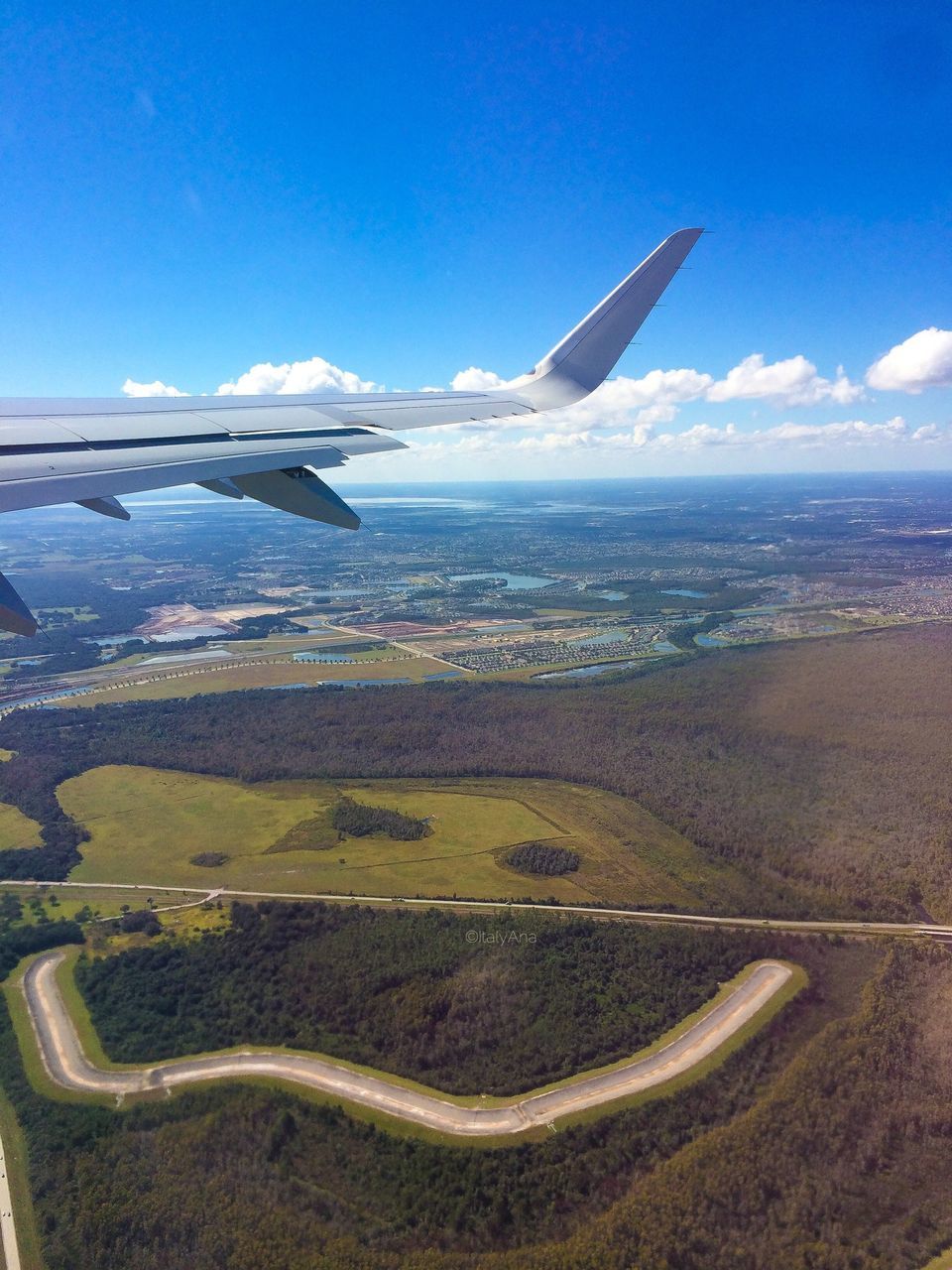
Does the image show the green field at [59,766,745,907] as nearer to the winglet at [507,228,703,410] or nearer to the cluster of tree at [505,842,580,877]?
the cluster of tree at [505,842,580,877]

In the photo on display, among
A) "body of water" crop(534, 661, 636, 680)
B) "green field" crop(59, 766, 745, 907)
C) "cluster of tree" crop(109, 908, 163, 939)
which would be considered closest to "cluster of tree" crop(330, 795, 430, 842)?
"green field" crop(59, 766, 745, 907)

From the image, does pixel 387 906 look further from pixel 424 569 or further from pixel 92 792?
pixel 424 569

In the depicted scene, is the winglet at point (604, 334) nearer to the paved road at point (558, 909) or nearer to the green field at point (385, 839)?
the paved road at point (558, 909)

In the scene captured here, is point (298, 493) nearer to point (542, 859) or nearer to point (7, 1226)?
point (7, 1226)

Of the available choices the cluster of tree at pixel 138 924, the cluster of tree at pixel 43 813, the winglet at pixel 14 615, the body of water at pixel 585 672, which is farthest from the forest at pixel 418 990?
the body of water at pixel 585 672

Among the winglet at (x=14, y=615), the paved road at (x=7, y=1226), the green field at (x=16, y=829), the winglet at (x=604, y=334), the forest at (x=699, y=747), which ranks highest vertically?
the winglet at (x=604, y=334)

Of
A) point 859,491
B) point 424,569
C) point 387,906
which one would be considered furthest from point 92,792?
point 859,491
